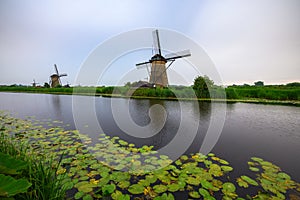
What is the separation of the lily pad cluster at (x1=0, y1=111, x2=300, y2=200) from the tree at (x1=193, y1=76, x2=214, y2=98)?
12.3 meters

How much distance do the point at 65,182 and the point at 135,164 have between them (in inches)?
41.6

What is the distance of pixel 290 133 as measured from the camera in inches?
174

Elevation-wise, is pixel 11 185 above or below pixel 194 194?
above

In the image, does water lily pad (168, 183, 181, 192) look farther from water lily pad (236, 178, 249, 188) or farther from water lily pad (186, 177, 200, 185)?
water lily pad (236, 178, 249, 188)

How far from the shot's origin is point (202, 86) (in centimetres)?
1425

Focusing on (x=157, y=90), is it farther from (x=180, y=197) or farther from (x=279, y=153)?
(x=180, y=197)

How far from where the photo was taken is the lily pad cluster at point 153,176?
1.77 m

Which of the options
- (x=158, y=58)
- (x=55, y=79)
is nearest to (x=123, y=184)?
(x=158, y=58)

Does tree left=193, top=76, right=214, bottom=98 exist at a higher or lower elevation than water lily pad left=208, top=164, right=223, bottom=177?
higher

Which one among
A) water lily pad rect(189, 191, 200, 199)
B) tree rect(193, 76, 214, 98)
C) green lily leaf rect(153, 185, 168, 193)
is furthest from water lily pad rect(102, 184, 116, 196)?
tree rect(193, 76, 214, 98)

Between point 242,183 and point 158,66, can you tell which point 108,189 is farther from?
point 158,66

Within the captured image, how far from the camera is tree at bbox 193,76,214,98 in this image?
14183mm

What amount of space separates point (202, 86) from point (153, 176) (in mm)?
13529

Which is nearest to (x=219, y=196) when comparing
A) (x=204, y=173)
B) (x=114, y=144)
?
(x=204, y=173)
